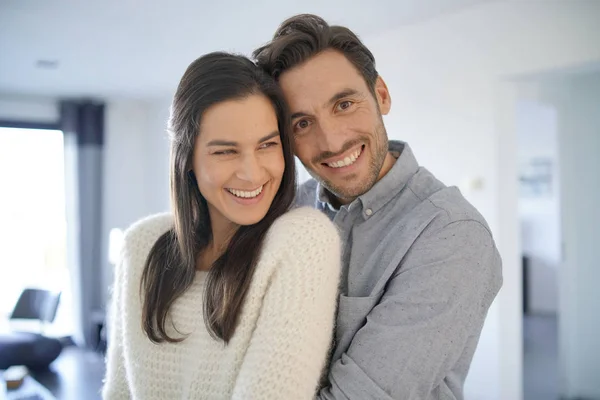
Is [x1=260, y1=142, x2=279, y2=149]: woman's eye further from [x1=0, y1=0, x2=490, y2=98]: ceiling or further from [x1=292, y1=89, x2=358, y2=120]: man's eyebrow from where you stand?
[x1=0, y1=0, x2=490, y2=98]: ceiling

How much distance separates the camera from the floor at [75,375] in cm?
442

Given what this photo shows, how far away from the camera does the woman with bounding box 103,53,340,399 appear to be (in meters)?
1.00

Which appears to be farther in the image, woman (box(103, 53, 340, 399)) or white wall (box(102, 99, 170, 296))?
white wall (box(102, 99, 170, 296))

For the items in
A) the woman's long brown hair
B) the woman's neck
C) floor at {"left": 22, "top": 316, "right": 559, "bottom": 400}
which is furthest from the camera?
floor at {"left": 22, "top": 316, "right": 559, "bottom": 400}

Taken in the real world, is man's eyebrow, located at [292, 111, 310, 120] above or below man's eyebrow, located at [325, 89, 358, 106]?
below

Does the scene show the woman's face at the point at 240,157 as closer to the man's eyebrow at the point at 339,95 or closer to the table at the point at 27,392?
the man's eyebrow at the point at 339,95

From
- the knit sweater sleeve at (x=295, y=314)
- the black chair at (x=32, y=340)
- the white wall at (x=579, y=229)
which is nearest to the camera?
the knit sweater sleeve at (x=295, y=314)

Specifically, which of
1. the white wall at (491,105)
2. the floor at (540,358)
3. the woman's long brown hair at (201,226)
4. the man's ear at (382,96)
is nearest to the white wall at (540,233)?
the floor at (540,358)

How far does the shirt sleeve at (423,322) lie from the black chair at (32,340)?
4.74 metres

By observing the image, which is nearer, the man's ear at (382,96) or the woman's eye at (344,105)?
the woman's eye at (344,105)

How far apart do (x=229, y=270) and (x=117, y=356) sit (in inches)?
17.7

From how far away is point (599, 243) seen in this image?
3527 millimetres

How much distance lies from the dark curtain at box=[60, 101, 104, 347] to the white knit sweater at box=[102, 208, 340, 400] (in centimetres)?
495

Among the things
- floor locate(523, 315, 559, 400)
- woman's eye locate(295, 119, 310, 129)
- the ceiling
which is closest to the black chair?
the ceiling
